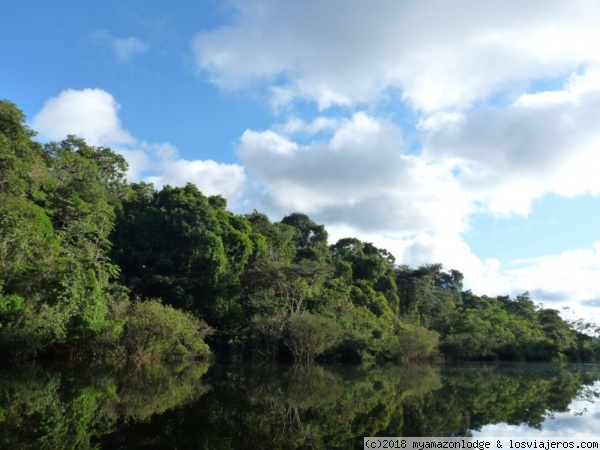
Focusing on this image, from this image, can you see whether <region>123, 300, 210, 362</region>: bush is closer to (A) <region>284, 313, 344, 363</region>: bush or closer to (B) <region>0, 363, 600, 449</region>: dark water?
(A) <region>284, 313, 344, 363</region>: bush

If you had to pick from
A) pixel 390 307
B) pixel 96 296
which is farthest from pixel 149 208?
pixel 390 307

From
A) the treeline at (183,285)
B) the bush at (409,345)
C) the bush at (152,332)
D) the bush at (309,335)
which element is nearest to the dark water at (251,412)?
the treeline at (183,285)

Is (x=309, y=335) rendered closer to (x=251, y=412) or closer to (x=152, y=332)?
(x=152, y=332)

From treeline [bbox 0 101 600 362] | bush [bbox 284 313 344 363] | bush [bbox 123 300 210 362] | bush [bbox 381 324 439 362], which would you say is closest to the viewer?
treeline [bbox 0 101 600 362]

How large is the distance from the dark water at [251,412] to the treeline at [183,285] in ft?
13.1

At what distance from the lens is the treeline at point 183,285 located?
18.5m

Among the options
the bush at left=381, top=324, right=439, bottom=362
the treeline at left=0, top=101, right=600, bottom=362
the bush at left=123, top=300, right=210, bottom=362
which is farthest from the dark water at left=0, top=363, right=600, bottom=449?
the bush at left=381, top=324, right=439, bottom=362

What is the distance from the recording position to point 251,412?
9.78 m

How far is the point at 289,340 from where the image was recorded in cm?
2994

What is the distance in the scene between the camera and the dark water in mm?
7137

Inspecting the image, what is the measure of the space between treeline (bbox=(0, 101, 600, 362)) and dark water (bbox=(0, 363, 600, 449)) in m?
4.01

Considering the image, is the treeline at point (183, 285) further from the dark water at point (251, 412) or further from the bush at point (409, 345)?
the dark water at point (251, 412)

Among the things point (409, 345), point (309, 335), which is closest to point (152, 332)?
point (309, 335)

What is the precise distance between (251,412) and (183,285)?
22.3 meters
